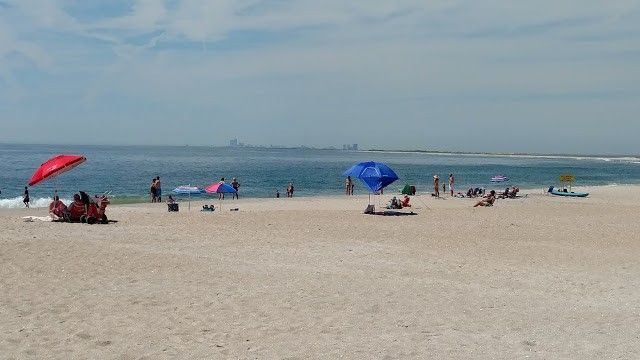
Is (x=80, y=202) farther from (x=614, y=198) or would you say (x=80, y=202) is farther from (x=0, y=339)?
(x=614, y=198)

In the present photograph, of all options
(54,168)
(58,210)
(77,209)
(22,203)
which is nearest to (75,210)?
(77,209)

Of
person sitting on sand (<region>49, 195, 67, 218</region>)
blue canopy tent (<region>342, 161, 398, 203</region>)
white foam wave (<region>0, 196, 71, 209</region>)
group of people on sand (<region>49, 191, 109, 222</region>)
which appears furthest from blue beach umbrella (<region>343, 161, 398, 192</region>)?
white foam wave (<region>0, 196, 71, 209</region>)

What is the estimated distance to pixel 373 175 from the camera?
22.7 meters

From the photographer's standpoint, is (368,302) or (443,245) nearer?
(368,302)

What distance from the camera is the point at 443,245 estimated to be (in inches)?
621

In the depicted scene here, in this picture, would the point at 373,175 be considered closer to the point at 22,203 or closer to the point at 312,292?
the point at 312,292

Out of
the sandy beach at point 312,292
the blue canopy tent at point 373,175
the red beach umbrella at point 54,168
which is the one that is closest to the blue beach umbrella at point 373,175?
Result: the blue canopy tent at point 373,175

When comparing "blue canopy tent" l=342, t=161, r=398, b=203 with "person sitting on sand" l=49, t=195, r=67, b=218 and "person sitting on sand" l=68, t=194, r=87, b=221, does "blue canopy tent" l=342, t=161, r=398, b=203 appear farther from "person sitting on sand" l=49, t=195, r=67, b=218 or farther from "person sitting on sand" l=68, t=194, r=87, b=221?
"person sitting on sand" l=49, t=195, r=67, b=218

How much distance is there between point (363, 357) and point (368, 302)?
8.55 feet

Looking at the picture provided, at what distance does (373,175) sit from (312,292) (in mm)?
12822

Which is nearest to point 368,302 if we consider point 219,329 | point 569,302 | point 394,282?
point 394,282

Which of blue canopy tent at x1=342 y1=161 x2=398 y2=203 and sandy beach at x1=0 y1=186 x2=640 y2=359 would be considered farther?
blue canopy tent at x1=342 y1=161 x2=398 y2=203

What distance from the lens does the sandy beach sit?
24.2 feet

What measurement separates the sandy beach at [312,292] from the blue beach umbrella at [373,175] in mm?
3902
